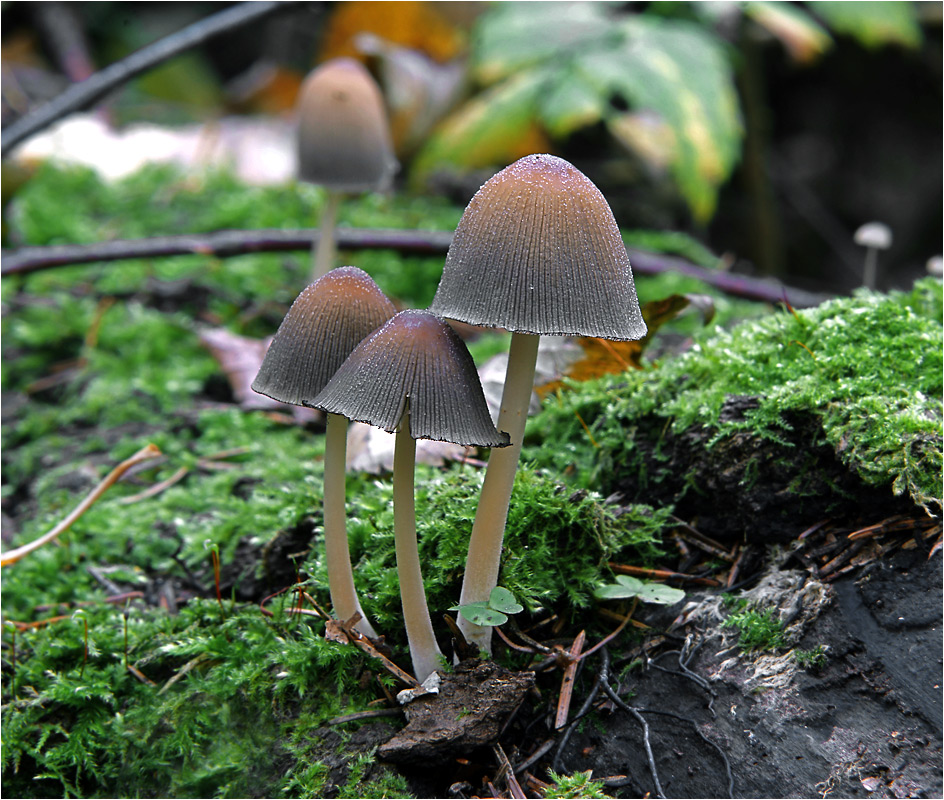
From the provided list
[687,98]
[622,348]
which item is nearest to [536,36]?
[687,98]

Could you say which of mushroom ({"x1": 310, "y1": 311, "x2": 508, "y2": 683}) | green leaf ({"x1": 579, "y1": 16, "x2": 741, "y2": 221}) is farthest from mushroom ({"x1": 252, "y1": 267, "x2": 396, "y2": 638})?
green leaf ({"x1": 579, "y1": 16, "x2": 741, "y2": 221})

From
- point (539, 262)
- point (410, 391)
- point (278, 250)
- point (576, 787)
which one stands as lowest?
point (576, 787)

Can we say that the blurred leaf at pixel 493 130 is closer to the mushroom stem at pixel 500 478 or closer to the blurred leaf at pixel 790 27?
the blurred leaf at pixel 790 27

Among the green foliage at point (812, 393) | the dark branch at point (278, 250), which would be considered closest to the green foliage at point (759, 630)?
the green foliage at point (812, 393)

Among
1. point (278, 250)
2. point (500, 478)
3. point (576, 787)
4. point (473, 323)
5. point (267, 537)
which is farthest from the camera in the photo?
point (278, 250)

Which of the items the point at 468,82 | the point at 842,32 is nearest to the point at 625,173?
the point at 468,82

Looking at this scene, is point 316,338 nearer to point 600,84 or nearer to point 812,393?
point 812,393

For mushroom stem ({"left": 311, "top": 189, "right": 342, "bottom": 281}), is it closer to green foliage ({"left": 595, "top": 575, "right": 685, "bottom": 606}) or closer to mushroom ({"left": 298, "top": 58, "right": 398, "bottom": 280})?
mushroom ({"left": 298, "top": 58, "right": 398, "bottom": 280})
